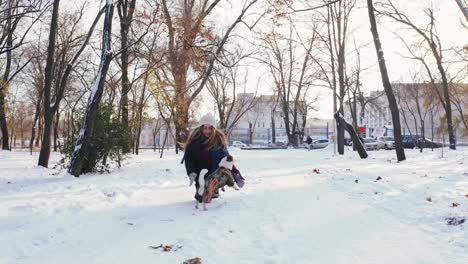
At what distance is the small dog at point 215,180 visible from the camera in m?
6.32

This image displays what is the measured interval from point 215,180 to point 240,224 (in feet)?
4.77

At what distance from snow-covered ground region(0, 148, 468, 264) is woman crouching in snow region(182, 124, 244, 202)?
0.60 meters

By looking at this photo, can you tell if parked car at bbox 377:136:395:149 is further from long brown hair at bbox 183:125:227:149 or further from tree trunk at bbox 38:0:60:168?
long brown hair at bbox 183:125:227:149

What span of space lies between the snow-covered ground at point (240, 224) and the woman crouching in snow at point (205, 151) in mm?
602

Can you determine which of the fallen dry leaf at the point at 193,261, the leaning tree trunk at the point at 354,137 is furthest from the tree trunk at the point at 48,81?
the leaning tree trunk at the point at 354,137

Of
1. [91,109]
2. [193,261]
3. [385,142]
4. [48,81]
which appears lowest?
[193,261]

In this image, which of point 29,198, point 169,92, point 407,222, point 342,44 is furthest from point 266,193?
point 342,44

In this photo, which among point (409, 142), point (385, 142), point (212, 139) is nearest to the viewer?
point (212, 139)

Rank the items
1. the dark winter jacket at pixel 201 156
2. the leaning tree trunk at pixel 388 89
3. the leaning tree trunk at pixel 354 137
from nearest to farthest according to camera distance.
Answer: the dark winter jacket at pixel 201 156 < the leaning tree trunk at pixel 388 89 < the leaning tree trunk at pixel 354 137

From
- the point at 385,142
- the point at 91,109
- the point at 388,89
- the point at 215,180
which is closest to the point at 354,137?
the point at 388,89

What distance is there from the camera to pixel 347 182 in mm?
9391

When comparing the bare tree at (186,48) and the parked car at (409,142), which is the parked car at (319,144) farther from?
the bare tree at (186,48)

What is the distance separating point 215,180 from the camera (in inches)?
257

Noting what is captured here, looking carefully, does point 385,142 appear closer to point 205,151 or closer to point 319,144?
point 319,144
